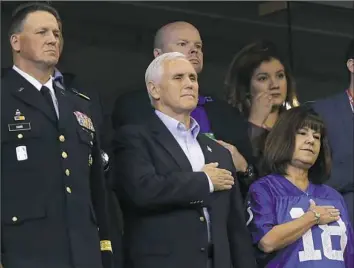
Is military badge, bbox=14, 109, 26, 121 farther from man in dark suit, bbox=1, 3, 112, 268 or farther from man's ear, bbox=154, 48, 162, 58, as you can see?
man's ear, bbox=154, 48, 162, 58

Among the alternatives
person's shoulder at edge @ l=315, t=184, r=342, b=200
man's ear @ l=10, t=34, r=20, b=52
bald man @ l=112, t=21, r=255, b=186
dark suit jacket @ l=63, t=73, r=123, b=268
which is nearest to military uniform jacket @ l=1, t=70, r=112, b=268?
man's ear @ l=10, t=34, r=20, b=52

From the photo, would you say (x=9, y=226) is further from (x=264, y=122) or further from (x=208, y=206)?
(x=264, y=122)

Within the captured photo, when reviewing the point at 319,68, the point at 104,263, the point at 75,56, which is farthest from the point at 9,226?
the point at 319,68

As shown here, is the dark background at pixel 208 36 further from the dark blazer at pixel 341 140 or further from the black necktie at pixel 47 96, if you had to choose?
the black necktie at pixel 47 96

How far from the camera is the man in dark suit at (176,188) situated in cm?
420

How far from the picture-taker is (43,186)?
4.01 metres

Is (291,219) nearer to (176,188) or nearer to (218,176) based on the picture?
(218,176)

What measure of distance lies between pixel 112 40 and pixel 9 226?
2.21 m

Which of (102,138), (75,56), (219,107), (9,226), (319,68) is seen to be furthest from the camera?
(319,68)

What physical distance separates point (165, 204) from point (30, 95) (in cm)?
68

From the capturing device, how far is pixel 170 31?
5.27m

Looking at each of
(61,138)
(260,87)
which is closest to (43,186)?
(61,138)

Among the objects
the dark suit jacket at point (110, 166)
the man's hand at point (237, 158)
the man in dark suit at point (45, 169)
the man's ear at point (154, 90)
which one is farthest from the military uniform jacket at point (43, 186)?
→ the man's hand at point (237, 158)

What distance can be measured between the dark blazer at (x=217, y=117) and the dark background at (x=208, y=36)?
87cm
